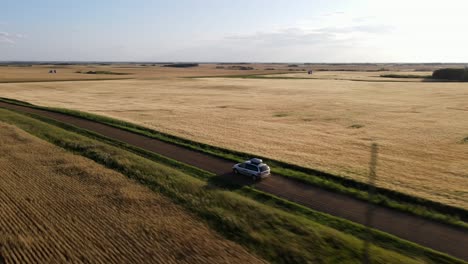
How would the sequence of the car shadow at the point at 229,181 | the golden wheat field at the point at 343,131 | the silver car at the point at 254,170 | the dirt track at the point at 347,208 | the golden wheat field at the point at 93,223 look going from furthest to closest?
the golden wheat field at the point at 343,131, the silver car at the point at 254,170, the car shadow at the point at 229,181, the dirt track at the point at 347,208, the golden wheat field at the point at 93,223

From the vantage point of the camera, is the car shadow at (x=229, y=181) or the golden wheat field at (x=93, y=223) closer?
the golden wheat field at (x=93, y=223)

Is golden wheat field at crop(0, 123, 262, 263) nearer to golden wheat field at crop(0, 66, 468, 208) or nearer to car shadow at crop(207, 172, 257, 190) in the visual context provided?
car shadow at crop(207, 172, 257, 190)

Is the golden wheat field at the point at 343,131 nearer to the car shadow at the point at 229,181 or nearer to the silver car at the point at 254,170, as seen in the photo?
the silver car at the point at 254,170

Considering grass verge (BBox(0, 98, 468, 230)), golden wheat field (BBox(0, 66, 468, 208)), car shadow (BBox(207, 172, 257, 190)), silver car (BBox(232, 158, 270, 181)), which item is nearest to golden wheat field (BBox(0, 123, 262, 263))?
car shadow (BBox(207, 172, 257, 190))

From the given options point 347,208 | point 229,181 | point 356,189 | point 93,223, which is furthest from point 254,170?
point 93,223

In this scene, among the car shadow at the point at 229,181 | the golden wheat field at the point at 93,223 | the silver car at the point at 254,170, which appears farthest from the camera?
the silver car at the point at 254,170

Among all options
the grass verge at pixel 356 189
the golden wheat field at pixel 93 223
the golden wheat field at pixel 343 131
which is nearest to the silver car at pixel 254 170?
the grass verge at pixel 356 189
